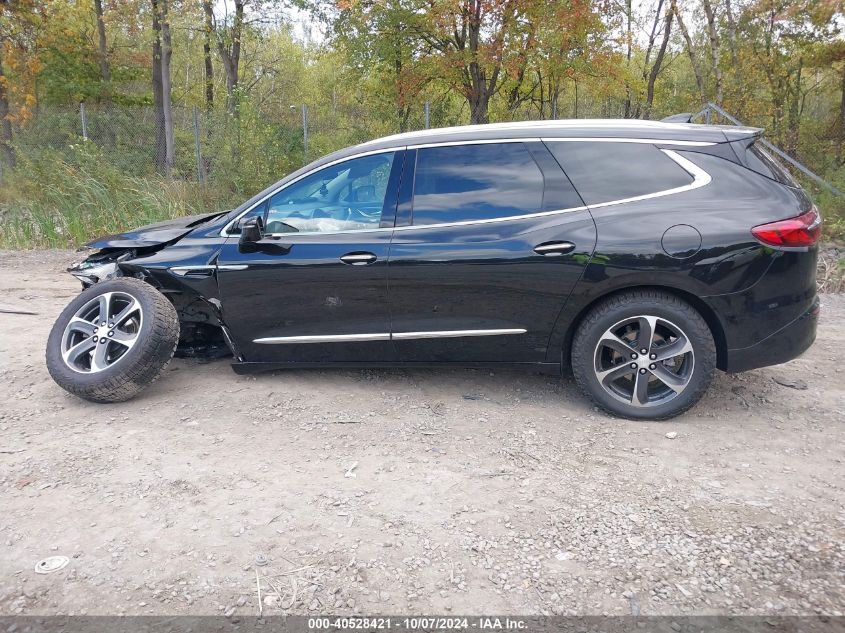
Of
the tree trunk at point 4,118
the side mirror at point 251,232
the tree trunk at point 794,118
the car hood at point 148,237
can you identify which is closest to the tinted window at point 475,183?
the side mirror at point 251,232

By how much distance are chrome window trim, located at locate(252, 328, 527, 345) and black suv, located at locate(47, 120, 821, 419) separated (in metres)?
0.01

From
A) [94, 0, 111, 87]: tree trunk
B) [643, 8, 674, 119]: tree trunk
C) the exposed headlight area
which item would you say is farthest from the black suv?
[94, 0, 111, 87]: tree trunk

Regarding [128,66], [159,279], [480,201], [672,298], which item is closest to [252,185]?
[159,279]

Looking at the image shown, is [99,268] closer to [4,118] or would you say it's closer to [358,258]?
[358,258]

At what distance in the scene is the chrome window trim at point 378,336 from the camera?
4109 millimetres

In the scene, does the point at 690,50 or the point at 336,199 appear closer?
the point at 336,199

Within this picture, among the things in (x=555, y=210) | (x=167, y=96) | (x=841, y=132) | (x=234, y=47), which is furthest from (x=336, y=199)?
(x=234, y=47)

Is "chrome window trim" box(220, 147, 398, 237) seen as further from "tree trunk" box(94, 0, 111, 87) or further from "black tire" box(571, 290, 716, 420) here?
"tree trunk" box(94, 0, 111, 87)

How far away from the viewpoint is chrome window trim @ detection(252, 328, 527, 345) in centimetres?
411

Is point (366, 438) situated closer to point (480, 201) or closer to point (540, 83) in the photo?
point (480, 201)

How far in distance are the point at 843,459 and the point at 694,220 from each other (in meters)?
1.53

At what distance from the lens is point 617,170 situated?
3.99 m

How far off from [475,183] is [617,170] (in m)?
0.88

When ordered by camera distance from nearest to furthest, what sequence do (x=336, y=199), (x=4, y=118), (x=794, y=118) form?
(x=336, y=199)
(x=794, y=118)
(x=4, y=118)
